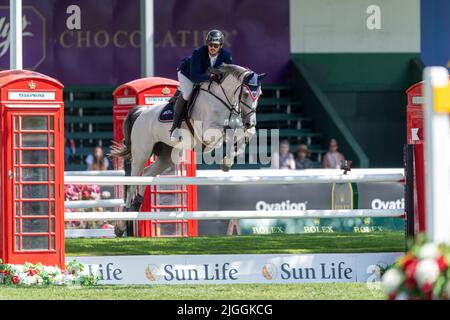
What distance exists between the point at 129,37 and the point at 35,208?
1215cm

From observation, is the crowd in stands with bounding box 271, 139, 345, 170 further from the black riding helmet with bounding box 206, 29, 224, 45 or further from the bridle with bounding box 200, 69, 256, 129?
the black riding helmet with bounding box 206, 29, 224, 45

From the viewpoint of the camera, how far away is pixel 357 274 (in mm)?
10289

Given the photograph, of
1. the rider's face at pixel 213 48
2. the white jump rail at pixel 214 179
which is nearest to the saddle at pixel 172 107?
the rider's face at pixel 213 48

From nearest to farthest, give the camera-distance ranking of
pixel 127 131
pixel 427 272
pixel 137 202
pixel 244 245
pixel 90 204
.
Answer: pixel 427 272 → pixel 244 245 → pixel 137 202 → pixel 127 131 → pixel 90 204

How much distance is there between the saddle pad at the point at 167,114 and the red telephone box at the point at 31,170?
8.10 ft

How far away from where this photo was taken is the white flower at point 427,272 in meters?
5.37

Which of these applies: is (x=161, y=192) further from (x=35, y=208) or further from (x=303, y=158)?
(x=303, y=158)

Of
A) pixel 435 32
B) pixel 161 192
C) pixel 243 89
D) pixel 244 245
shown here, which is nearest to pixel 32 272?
pixel 244 245

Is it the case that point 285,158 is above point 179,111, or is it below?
below

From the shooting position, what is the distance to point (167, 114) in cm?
1264

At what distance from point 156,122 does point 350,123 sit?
10345mm

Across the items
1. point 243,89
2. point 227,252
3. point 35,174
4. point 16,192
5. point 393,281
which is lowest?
point 227,252
